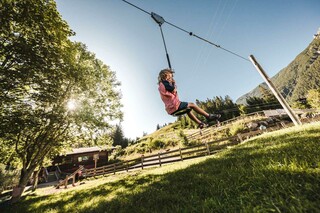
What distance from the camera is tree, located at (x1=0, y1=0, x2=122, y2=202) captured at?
7.55m

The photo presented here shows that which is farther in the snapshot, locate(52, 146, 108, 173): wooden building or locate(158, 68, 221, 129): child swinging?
locate(52, 146, 108, 173): wooden building

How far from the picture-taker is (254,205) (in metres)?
2.04

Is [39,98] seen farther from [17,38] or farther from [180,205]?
[180,205]

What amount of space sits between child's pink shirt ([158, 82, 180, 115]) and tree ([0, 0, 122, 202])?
7841 mm

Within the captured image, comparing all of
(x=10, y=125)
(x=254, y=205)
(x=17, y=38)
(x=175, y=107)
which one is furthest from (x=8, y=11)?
(x=254, y=205)

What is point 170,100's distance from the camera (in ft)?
15.2

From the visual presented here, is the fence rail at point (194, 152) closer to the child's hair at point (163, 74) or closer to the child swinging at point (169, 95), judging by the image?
the child swinging at point (169, 95)

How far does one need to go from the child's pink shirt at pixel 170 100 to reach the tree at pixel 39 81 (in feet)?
25.7

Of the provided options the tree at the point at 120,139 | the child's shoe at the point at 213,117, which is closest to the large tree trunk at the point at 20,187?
the child's shoe at the point at 213,117

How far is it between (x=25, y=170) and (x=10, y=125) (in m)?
5.44

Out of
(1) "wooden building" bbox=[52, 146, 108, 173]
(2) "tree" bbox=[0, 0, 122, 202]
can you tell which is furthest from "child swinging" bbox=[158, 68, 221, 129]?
(1) "wooden building" bbox=[52, 146, 108, 173]

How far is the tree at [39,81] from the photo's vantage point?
755cm

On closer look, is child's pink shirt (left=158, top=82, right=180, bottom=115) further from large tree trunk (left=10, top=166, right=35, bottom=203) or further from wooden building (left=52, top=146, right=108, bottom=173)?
wooden building (left=52, top=146, right=108, bottom=173)

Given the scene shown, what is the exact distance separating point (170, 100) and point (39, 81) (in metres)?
8.79
